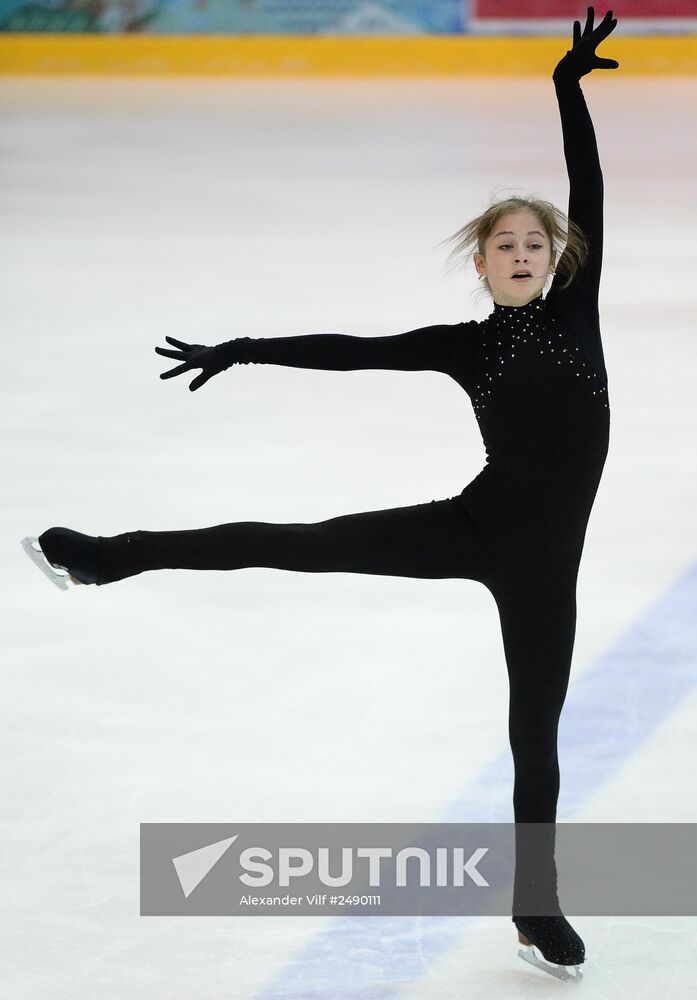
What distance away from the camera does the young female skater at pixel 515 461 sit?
8.55 ft

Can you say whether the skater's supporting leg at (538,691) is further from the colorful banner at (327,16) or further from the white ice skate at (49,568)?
the colorful banner at (327,16)

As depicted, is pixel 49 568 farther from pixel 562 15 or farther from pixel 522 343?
pixel 562 15

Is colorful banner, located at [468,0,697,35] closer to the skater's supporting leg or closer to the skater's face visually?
the skater's face

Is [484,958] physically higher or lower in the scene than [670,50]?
lower

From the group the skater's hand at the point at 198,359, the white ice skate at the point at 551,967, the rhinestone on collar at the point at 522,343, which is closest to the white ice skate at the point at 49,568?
the skater's hand at the point at 198,359

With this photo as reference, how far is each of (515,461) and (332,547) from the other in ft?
1.03

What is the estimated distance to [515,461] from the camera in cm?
260

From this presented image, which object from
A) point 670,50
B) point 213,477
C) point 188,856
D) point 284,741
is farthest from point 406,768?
point 670,50

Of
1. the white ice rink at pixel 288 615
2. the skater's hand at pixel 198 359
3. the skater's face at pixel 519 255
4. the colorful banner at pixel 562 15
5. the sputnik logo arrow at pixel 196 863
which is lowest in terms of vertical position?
the sputnik logo arrow at pixel 196 863

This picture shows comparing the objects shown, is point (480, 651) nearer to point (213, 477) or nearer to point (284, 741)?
point (284, 741)

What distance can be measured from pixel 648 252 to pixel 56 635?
16.9 feet

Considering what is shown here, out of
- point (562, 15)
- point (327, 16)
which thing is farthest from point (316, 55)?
Answer: point (562, 15)

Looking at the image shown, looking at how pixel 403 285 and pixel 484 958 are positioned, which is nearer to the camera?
pixel 484 958

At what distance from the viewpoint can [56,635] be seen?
4.11 metres
